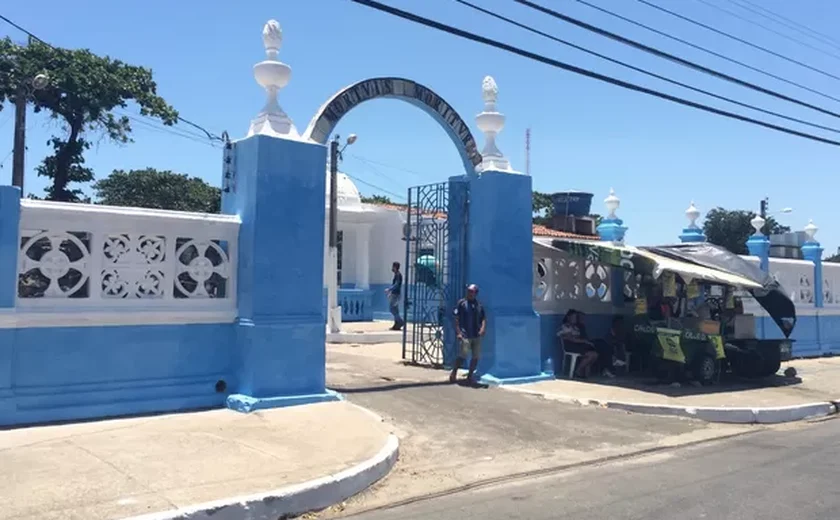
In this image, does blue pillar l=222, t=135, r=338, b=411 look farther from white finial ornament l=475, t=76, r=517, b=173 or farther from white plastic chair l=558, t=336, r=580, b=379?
white plastic chair l=558, t=336, r=580, b=379

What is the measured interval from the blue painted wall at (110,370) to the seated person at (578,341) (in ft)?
20.3

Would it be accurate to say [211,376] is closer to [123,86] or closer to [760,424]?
[760,424]

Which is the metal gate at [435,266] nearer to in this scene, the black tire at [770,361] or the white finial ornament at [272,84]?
the white finial ornament at [272,84]

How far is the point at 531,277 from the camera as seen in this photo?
495 inches

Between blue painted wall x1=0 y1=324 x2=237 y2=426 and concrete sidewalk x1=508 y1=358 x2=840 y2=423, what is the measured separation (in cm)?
485

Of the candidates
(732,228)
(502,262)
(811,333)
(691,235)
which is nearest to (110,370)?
(502,262)

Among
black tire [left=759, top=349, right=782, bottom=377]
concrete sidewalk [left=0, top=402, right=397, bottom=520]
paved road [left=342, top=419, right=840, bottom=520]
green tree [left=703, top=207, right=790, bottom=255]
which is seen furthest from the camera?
green tree [left=703, top=207, right=790, bottom=255]

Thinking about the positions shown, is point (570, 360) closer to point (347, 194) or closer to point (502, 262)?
point (502, 262)

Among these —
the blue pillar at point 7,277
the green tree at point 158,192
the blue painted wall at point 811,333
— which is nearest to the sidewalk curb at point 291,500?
the blue pillar at point 7,277

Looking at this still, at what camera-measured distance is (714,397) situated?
11.9 metres

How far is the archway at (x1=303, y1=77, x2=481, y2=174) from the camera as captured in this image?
33.8ft

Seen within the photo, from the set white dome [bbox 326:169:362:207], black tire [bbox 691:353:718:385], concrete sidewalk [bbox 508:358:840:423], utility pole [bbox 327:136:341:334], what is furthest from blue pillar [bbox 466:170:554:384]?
white dome [bbox 326:169:362:207]

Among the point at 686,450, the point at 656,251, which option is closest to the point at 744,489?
the point at 686,450

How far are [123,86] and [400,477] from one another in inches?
907
